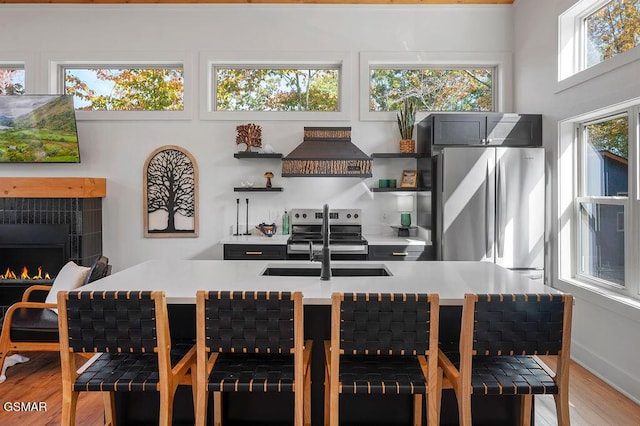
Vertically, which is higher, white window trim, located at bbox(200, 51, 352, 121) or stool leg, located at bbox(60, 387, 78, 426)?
white window trim, located at bbox(200, 51, 352, 121)

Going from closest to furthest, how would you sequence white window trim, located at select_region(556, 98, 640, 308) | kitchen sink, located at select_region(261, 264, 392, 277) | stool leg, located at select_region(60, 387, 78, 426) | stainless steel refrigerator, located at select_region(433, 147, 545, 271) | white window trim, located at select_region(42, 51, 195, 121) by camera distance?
stool leg, located at select_region(60, 387, 78, 426), kitchen sink, located at select_region(261, 264, 392, 277), white window trim, located at select_region(556, 98, 640, 308), stainless steel refrigerator, located at select_region(433, 147, 545, 271), white window trim, located at select_region(42, 51, 195, 121)

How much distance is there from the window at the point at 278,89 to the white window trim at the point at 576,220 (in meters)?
2.45

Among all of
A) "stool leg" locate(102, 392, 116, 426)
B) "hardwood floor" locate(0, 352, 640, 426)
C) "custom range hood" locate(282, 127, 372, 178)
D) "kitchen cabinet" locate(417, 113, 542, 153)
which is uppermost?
"kitchen cabinet" locate(417, 113, 542, 153)

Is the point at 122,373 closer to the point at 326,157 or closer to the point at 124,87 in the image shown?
the point at 326,157

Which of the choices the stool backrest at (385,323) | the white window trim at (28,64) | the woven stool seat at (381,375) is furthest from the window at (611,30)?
the white window trim at (28,64)

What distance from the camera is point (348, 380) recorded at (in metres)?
1.94

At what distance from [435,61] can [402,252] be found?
2.25m

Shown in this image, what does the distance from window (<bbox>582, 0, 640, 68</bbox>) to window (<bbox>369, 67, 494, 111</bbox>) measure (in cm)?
134

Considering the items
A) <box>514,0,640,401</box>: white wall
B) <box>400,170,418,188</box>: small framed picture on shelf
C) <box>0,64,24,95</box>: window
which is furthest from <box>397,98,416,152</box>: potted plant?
<box>0,64,24,95</box>: window

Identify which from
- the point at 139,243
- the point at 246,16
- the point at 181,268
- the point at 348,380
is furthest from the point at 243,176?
the point at 348,380

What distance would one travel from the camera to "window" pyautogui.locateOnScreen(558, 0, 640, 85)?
3.33 m

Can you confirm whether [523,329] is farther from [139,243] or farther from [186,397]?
[139,243]

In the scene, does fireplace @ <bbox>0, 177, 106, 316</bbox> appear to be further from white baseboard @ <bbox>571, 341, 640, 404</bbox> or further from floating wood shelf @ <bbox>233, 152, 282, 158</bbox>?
white baseboard @ <bbox>571, 341, 640, 404</bbox>

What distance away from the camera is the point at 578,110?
3775mm
